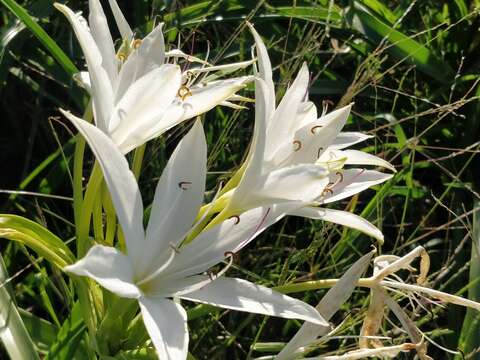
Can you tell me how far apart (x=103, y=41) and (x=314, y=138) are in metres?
0.28

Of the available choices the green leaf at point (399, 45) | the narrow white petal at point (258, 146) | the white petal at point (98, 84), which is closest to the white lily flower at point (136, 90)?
the white petal at point (98, 84)

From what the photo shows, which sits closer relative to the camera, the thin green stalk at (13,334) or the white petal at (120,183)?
the white petal at (120,183)

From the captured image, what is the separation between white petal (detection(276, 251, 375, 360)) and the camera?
96cm

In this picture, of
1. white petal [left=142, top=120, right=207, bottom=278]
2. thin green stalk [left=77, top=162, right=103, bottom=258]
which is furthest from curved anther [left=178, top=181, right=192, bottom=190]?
thin green stalk [left=77, top=162, right=103, bottom=258]

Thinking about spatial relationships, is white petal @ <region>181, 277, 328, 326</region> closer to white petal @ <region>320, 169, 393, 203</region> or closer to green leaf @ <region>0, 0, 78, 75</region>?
white petal @ <region>320, 169, 393, 203</region>

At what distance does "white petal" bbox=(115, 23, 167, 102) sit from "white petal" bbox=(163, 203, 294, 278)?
0.67 feet

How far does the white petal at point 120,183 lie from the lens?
31.5 inches

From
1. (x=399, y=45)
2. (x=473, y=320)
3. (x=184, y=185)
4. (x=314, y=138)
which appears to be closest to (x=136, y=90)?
(x=184, y=185)

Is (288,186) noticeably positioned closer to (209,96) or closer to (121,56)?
(209,96)

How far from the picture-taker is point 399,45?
166 cm

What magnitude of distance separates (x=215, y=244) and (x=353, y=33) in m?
0.93

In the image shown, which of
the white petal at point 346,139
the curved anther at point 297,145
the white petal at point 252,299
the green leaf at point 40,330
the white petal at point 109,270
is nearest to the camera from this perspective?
the white petal at point 109,270

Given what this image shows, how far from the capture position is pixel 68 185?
1.71 meters

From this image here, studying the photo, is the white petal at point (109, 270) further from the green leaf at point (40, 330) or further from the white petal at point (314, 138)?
the green leaf at point (40, 330)
